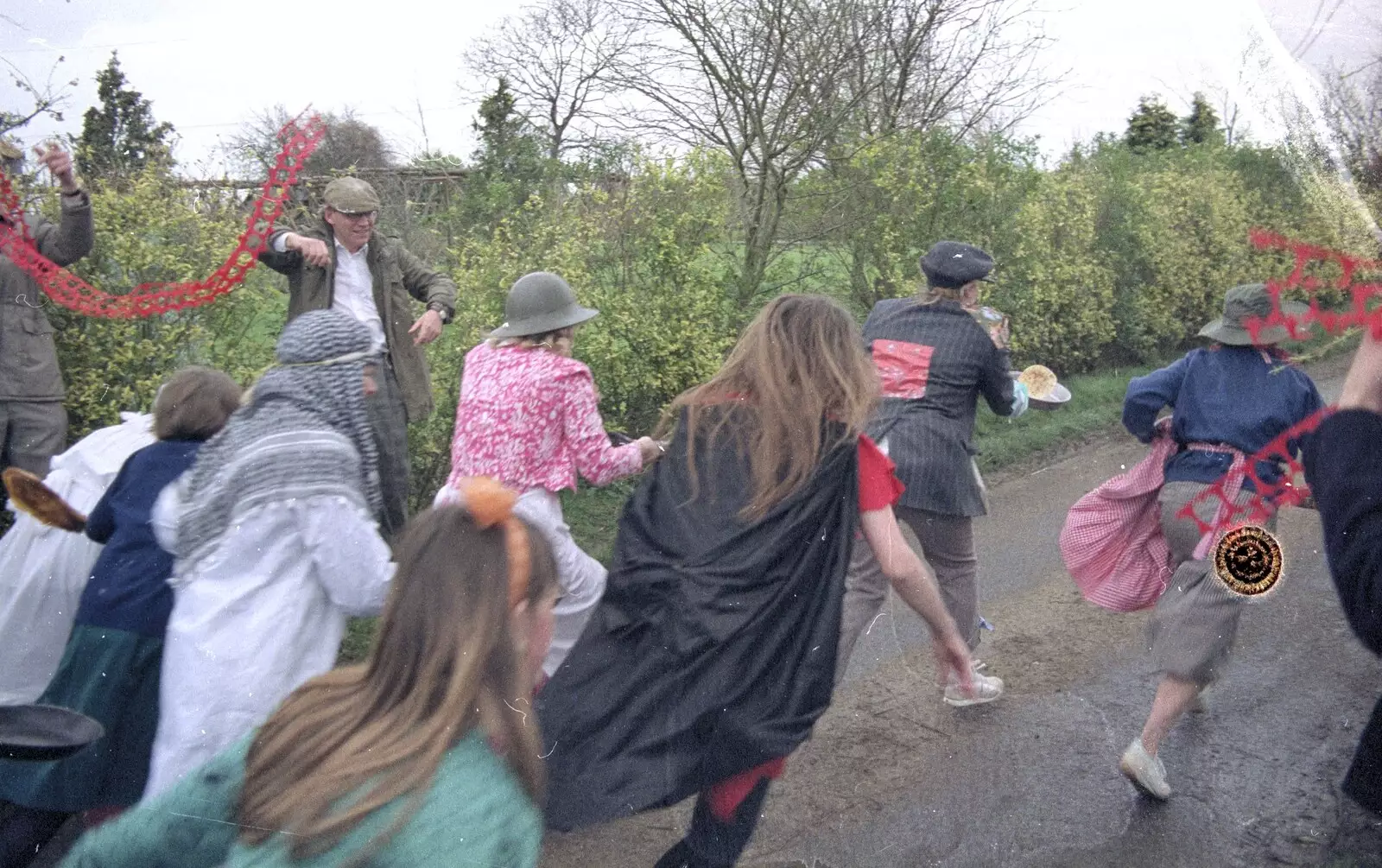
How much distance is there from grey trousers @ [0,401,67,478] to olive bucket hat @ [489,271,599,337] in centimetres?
215

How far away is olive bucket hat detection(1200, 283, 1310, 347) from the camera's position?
3.41 metres

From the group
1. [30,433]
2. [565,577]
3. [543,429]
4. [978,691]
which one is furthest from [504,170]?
[978,691]

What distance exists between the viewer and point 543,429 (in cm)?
380

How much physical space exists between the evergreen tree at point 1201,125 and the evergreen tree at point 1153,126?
2.0 inches

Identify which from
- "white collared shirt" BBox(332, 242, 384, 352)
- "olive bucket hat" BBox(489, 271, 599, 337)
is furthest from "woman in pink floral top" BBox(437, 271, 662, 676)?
"white collared shirt" BBox(332, 242, 384, 352)

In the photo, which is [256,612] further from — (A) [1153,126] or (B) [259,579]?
(A) [1153,126]

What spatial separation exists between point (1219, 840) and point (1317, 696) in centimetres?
126

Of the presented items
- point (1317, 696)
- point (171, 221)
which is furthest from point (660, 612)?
point (171, 221)

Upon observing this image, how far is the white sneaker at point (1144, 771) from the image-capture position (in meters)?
3.86

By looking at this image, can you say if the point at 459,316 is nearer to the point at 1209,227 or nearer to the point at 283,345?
the point at 283,345

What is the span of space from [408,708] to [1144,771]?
2911 mm

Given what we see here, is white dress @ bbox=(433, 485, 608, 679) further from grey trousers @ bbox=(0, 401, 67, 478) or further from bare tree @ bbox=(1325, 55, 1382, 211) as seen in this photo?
bare tree @ bbox=(1325, 55, 1382, 211)

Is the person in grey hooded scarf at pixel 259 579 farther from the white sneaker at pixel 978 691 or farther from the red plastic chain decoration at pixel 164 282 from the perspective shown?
the white sneaker at pixel 978 691

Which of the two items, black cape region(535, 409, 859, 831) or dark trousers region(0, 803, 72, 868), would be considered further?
dark trousers region(0, 803, 72, 868)
